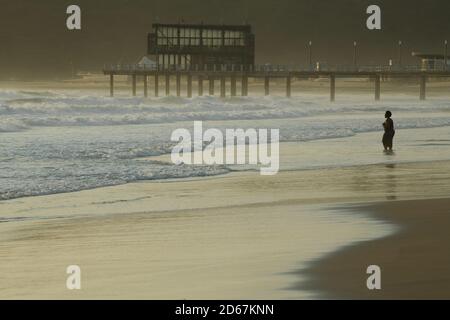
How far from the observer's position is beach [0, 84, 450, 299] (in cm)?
1069

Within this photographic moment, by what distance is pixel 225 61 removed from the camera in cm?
11862

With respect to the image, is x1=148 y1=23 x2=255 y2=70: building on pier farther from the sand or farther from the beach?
the sand

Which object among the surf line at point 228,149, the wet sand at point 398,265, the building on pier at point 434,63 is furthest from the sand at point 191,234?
the building on pier at point 434,63

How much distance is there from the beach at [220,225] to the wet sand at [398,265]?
0.07 feet

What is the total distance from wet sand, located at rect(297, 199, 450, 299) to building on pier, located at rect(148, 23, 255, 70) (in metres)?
103

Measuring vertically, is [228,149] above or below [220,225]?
below

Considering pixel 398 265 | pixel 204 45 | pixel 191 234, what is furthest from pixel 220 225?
pixel 204 45

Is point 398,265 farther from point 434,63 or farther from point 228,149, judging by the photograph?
point 434,63

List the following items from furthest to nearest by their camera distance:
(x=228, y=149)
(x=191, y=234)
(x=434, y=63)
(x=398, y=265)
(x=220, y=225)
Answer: (x=434, y=63)
(x=228, y=149)
(x=220, y=225)
(x=191, y=234)
(x=398, y=265)

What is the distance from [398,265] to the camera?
11.5 m

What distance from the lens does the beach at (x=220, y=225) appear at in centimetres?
1069

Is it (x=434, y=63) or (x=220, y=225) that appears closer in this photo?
(x=220, y=225)

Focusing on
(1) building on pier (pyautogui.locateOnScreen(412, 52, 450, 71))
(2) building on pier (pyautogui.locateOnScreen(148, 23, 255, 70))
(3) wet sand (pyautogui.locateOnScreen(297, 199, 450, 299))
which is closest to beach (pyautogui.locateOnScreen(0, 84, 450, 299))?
(3) wet sand (pyautogui.locateOnScreen(297, 199, 450, 299))

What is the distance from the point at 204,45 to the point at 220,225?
104m
